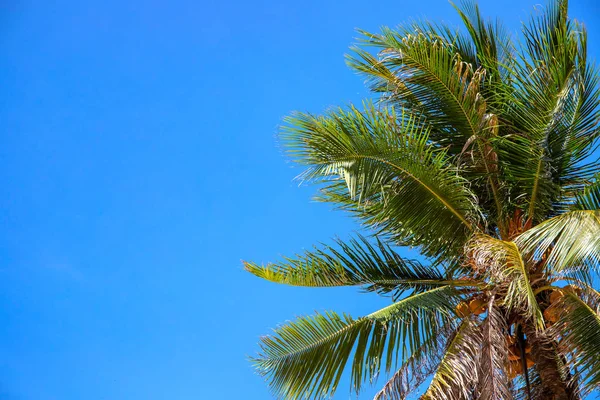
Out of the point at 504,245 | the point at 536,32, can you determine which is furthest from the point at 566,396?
the point at 536,32

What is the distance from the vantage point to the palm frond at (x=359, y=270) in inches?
337

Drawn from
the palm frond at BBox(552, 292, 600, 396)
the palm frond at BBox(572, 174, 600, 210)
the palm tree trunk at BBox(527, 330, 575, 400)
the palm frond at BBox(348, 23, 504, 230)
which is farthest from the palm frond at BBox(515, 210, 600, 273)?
the palm frond at BBox(348, 23, 504, 230)

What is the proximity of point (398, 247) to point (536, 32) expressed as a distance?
120 inches

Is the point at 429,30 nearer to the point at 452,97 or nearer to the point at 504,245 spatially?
the point at 452,97

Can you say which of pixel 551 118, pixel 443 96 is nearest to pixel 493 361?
pixel 551 118

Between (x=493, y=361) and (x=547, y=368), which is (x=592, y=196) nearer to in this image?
(x=547, y=368)

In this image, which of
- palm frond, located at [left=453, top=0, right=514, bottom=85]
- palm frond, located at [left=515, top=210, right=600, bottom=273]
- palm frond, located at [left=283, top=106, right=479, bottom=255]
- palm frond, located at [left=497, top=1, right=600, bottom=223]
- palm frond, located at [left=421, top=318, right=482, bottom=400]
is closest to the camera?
palm frond, located at [left=515, top=210, right=600, bottom=273]

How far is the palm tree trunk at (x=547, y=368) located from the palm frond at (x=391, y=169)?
1297 mm

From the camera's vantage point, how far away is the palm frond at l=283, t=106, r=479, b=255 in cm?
788

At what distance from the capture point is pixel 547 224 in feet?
24.2

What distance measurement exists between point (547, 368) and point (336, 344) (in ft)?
6.91

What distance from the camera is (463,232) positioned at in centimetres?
860

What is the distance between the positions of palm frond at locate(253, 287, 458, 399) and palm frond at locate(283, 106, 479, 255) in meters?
0.77

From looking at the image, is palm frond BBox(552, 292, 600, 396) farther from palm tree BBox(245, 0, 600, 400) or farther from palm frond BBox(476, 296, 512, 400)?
palm frond BBox(476, 296, 512, 400)
